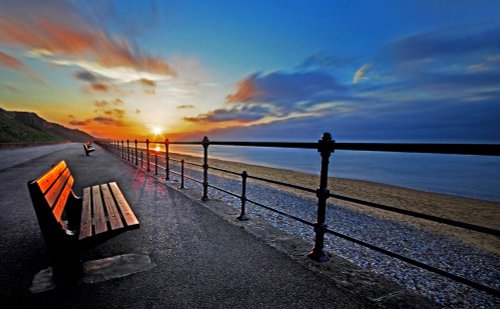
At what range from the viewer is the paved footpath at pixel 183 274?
2.11 m

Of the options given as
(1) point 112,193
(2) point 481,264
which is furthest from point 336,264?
(2) point 481,264

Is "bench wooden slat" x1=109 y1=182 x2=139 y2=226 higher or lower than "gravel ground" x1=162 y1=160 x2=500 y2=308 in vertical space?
higher

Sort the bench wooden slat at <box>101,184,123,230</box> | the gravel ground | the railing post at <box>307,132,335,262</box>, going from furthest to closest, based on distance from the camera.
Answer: the gravel ground < the railing post at <box>307,132,335,262</box> < the bench wooden slat at <box>101,184,123,230</box>

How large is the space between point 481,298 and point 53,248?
16.2 feet

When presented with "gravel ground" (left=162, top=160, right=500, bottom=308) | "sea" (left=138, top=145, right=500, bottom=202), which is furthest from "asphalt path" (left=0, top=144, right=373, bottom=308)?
"sea" (left=138, top=145, right=500, bottom=202)

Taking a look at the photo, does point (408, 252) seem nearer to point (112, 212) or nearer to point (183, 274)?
point (183, 274)

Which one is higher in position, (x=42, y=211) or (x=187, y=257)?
(x=42, y=211)

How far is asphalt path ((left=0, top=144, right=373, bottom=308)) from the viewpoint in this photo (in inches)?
83.1

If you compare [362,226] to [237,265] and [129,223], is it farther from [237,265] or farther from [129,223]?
[129,223]

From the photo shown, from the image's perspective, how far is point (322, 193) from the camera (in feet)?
9.32

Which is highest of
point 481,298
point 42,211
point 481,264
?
point 42,211

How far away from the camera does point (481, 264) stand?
505 centimetres

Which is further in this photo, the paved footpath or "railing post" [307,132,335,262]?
"railing post" [307,132,335,262]

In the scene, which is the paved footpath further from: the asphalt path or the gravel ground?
the gravel ground
